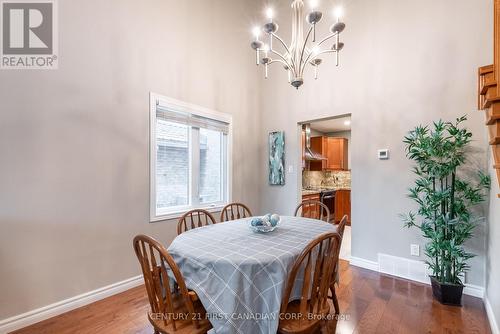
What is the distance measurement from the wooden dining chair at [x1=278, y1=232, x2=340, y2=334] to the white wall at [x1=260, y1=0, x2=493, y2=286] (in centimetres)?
192

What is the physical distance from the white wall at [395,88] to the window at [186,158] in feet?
5.01

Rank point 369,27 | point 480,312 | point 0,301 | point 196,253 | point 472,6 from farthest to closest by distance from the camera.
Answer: point 369,27
point 472,6
point 480,312
point 0,301
point 196,253

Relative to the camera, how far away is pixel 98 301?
2.21 metres

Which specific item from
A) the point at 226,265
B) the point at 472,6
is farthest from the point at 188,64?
the point at 472,6

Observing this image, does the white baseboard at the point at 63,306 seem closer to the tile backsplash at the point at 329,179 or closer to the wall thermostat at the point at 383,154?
the wall thermostat at the point at 383,154

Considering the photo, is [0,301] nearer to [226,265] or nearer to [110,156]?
[110,156]

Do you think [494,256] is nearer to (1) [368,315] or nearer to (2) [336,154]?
(1) [368,315]

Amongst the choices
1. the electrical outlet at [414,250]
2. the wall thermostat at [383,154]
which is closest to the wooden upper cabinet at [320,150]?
the wall thermostat at [383,154]

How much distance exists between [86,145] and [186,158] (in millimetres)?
1194

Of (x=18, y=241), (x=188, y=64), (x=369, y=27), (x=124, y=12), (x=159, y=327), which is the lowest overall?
(x=159, y=327)

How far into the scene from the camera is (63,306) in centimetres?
202

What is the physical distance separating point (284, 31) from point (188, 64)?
1857mm
